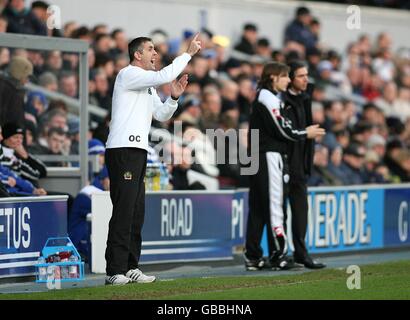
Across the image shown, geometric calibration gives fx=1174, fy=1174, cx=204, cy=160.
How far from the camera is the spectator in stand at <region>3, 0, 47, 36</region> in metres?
17.0

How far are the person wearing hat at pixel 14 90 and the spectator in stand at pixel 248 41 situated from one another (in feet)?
26.0

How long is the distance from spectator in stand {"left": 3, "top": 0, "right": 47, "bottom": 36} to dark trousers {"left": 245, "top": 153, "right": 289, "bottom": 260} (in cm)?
462

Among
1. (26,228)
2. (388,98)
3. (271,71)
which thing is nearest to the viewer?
(26,228)

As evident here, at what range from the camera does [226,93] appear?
2053cm

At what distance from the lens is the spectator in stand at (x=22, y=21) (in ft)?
55.9

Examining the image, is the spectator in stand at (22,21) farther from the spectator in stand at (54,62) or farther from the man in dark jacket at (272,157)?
the man in dark jacket at (272,157)

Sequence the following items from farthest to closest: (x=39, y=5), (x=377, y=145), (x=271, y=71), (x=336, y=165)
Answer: (x=377, y=145), (x=336, y=165), (x=39, y=5), (x=271, y=71)

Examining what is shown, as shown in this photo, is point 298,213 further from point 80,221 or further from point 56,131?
point 56,131

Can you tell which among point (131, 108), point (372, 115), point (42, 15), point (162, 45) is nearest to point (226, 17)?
point (162, 45)

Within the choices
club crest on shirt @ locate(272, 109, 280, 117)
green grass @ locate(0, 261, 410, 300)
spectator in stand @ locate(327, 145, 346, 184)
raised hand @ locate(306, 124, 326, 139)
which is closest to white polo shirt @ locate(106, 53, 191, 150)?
green grass @ locate(0, 261, 410, 300)

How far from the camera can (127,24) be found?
69.3 feet

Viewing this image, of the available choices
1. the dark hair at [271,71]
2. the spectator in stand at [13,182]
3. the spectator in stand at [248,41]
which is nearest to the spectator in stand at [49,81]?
the spectator in stand at [13,182]

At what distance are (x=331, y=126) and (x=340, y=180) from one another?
260 cm

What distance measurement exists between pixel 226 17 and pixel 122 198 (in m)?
12.0
